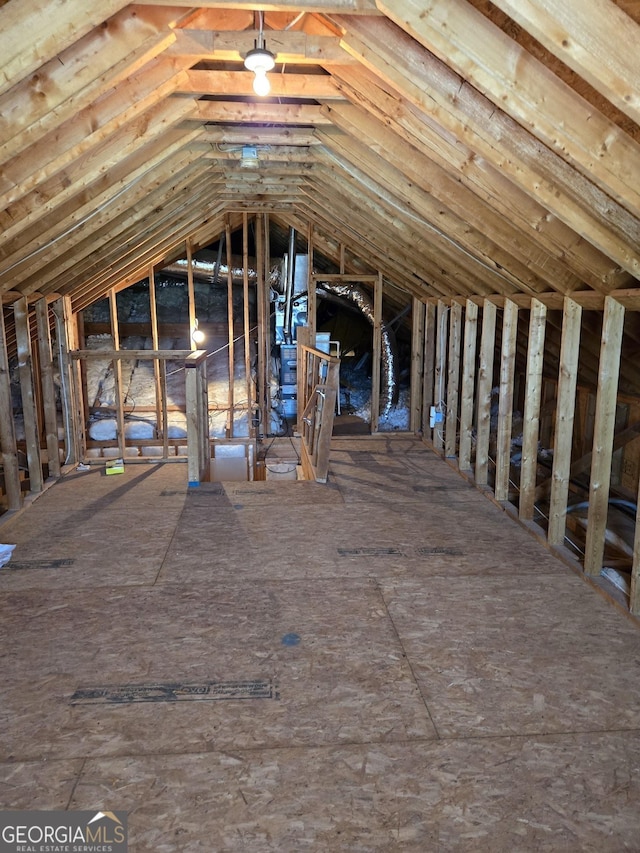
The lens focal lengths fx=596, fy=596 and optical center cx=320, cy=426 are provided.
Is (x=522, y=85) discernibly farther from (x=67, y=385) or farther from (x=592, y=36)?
(x=67, y=385)

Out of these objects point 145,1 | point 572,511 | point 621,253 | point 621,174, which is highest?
point 145,1

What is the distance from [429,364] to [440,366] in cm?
47

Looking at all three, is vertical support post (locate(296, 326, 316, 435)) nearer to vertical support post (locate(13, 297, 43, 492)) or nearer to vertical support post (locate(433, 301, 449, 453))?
vertical support post (locate(433, 301, 449, 453))

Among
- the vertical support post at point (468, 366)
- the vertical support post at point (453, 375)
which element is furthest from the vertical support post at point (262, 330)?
the vertical support post at point (468, 366)

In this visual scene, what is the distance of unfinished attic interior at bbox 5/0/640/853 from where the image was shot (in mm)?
2301

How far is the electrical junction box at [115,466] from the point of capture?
257 inches

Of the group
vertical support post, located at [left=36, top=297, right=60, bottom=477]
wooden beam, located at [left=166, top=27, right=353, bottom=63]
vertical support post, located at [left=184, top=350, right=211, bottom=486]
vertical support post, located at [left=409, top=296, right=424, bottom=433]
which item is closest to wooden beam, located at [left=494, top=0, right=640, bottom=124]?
wooden beam, located at [left=166, top=27, right=353, bottom=63]

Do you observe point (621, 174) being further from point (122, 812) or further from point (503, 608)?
point (122, 812)

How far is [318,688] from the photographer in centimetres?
283

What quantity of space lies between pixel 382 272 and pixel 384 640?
240 inches

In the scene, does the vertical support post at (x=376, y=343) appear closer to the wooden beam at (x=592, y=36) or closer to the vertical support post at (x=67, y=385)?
the vertical support post at (x=67, y=385)

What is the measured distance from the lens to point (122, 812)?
214 centimetres

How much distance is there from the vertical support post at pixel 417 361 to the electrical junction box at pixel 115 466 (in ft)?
13.3

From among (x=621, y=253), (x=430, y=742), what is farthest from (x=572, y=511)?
(x=430, y=742)
